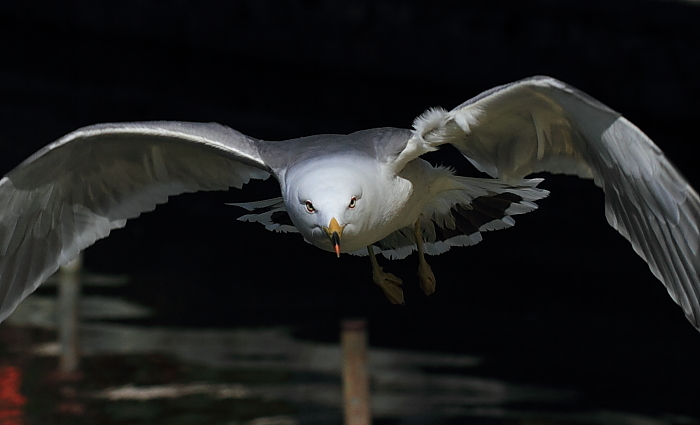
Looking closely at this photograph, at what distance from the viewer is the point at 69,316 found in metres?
22.7

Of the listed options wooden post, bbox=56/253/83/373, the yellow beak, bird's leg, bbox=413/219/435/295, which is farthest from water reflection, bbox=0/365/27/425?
the yellow beak

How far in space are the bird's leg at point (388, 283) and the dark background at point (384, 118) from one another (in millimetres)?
9867

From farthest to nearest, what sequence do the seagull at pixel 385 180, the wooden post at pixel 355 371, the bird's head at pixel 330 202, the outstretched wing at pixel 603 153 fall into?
the wooden post at pixel 355 371, the bird's head at pixel 330 202, the seagull at pixel 385 180, the outstretched wing at pixel 603 153

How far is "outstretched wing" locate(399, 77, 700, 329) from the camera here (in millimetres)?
4809

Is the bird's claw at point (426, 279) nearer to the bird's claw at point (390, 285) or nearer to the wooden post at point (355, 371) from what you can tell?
the bird's claw at point (390, 285)

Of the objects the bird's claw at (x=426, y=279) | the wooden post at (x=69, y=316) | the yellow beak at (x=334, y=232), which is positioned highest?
the wooden post at (x=69, y=316)

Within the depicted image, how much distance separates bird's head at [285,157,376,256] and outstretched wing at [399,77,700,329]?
0.49 m

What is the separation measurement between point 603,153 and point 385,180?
112 cm

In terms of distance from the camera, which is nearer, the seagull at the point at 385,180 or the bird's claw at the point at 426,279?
the seagull at the point at 385,180

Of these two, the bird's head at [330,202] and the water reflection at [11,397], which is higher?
the water reflection at [11,397]

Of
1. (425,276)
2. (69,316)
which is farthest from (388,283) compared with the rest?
(69,316)

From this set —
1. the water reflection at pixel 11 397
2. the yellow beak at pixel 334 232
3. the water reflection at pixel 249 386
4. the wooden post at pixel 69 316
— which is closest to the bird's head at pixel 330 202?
the yellow beak at pixel 334 232

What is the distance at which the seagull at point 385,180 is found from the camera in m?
4.94

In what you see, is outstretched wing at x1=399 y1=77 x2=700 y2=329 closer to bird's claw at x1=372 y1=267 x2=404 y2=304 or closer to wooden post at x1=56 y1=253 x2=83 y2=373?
bird's claw at x1=372 y1=267 x2=404 y2=304
